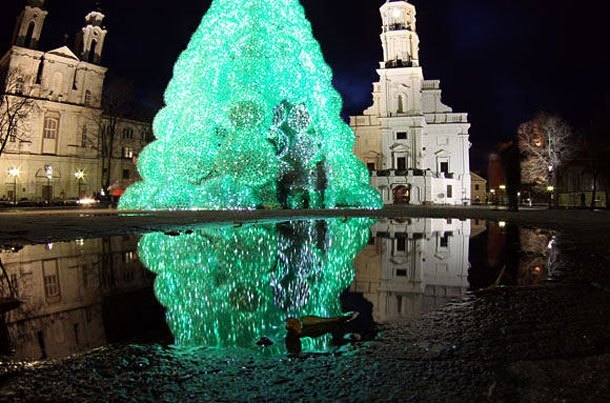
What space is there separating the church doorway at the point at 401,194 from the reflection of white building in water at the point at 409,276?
41615 millimetres

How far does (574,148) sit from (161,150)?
39.6 m

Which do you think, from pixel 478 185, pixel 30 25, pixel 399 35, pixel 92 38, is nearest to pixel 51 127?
pixel 30 25

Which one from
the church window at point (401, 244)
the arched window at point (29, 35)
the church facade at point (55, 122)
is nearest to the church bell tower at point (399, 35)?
the church facade at point (55, 122)

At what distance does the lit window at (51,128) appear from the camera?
145 ft

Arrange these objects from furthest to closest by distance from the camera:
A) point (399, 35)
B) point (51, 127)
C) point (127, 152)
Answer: point (127, 152) → point (399, 35) → point (51, 127)

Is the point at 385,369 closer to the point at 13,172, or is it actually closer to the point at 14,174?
the point at 13,172

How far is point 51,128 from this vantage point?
44.8 meters

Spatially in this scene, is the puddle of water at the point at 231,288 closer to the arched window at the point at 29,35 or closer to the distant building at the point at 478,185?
the arched window at the point at 29,35

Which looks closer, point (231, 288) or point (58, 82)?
point (231, 288)

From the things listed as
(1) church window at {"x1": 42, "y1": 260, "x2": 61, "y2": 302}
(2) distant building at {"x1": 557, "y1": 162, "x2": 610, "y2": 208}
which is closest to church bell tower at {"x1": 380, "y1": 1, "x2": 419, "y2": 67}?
(2) distant building at {"x1": 557, "y1": 162, "x2": 610, "y2": 208}

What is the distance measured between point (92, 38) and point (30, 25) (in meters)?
6.83

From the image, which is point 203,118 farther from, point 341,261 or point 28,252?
point 341,261

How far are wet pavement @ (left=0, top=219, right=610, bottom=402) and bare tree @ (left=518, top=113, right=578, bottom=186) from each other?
4257 cm

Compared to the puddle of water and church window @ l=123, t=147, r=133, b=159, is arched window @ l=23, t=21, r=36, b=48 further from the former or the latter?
the puddle of water
